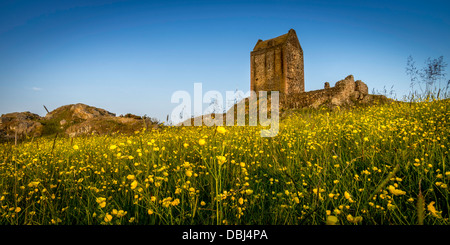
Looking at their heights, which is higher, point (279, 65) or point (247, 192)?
point (279, 65)

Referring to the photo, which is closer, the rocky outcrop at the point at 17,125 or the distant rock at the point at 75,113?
the rocky outcrop at the point at 17,125

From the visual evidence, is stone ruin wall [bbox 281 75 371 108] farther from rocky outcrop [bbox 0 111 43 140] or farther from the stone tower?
rocky outcrop [bbox 0 111 43 140]

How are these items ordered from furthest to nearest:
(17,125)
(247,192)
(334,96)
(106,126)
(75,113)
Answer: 1. (334,96)
2. (75,113)
3. (17,125)
4. (106,126)
5. (247,192)

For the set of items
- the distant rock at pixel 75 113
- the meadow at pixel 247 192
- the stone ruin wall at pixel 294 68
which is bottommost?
the meadow at pixel 247 192

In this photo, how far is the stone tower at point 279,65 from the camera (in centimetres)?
2520

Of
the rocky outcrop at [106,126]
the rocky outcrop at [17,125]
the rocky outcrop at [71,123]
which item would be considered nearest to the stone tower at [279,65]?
the rocky outcrop at [106,126]

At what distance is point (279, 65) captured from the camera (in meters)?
25.5

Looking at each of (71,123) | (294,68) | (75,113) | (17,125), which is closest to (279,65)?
(294,68)

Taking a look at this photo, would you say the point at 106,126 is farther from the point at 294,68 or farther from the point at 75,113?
the point at 294,68

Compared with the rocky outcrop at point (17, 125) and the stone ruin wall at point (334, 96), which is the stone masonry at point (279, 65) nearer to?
the stone ruin wall at point (334, 96)

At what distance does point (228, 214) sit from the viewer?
1.61 metres
